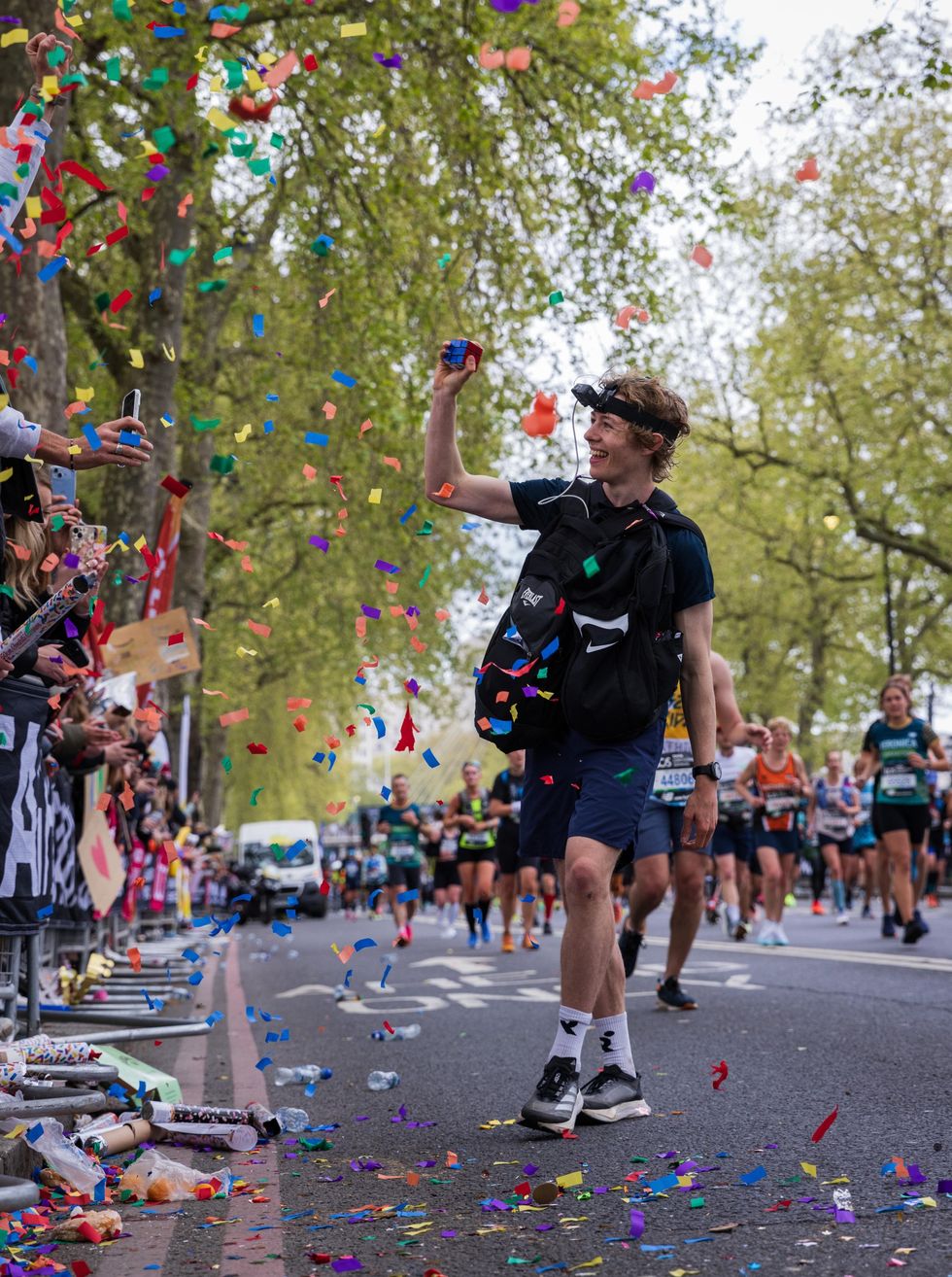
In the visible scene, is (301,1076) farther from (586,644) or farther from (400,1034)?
(586,644)

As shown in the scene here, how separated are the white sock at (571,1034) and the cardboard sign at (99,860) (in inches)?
169

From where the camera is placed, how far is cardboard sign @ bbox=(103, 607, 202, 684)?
996 cm

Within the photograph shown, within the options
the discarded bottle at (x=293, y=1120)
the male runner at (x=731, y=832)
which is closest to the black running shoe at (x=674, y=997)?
the discarded bottle at (x=293, y=1120)

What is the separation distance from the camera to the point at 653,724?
4730 mm

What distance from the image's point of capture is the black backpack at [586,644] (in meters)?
4.59

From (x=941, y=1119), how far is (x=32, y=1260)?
2630 mm

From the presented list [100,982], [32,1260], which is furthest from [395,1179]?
[100,982]

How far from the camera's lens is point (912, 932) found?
1235 centimetres

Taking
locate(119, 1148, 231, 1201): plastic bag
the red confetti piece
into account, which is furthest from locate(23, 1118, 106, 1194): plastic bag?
the red confetti piece

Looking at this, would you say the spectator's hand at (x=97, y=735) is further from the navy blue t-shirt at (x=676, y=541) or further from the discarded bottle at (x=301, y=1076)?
the navy blue t-shirt at (x=676, y=541)

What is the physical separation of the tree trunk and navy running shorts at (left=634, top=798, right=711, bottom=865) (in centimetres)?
479

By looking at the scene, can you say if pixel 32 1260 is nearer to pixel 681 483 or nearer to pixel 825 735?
pixel 681 483

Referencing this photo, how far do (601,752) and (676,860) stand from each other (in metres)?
3.52

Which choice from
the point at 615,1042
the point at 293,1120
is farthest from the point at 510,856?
the point at 615,1042
